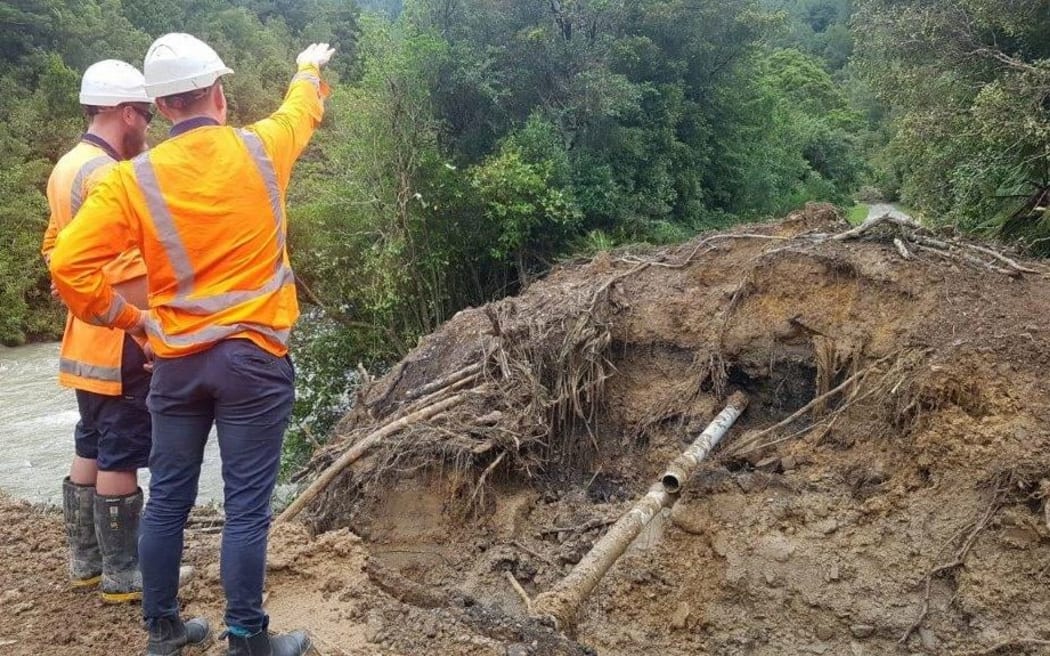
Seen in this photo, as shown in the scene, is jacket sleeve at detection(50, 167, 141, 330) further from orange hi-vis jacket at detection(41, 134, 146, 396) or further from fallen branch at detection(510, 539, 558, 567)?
fallen branch at detection(510, 539, 558, 567)

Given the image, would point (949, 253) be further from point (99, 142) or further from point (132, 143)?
point (99, 142)

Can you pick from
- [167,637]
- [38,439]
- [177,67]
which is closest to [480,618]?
[167,637]

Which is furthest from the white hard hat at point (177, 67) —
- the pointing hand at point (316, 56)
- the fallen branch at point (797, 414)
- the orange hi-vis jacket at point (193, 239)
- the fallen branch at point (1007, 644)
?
the fallen branch at point (1007, 644)

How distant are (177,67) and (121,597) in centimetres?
233

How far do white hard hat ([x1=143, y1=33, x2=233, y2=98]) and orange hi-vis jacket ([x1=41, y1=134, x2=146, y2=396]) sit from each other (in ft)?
2.34

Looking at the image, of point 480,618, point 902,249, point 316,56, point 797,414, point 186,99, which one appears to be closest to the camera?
point 186,99

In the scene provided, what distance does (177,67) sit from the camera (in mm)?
2852

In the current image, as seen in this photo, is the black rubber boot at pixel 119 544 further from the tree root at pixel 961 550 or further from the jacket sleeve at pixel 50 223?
the tree root at pixel 961 550

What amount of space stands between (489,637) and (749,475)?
2.96 metres

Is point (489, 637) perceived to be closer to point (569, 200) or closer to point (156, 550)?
point (156, 550)

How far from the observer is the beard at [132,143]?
369cm

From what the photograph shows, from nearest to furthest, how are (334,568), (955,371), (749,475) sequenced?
(334,568) → (955,371) → (749,475)

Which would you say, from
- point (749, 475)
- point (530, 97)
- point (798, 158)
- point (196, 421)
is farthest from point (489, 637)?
point (798, 158)

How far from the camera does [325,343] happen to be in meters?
13.5
